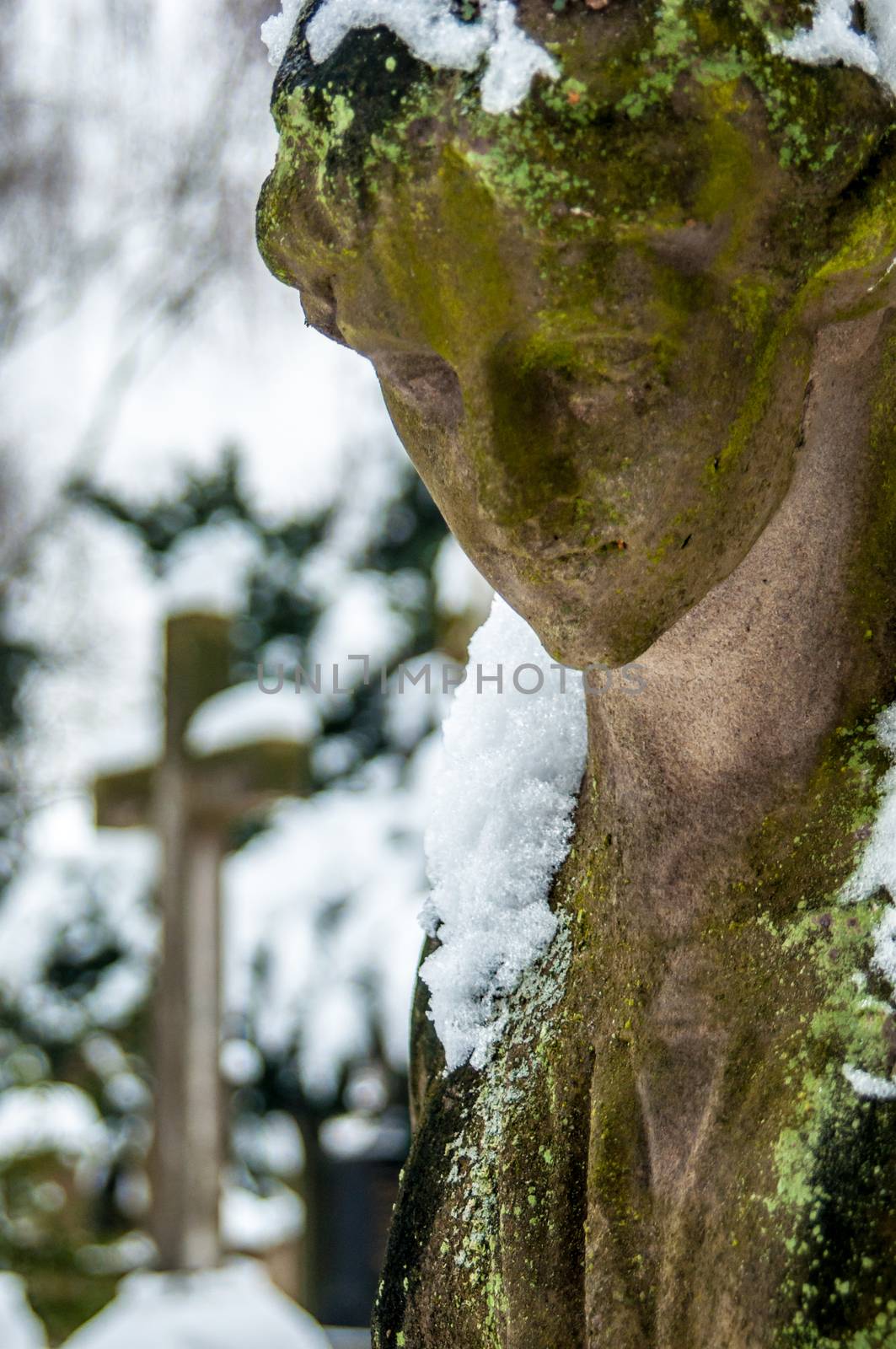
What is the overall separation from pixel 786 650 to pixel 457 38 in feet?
1.37

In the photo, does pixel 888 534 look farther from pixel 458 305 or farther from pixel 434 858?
pixel 434 858

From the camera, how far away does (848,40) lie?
0.84 meters

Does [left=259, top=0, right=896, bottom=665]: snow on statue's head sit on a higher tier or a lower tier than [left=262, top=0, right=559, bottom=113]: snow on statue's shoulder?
lower

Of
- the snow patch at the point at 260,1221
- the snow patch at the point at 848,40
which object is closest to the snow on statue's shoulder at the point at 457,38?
the snow patch at the point at 848,40

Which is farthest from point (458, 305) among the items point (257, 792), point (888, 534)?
point (257, 792)

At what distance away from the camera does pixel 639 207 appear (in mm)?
813

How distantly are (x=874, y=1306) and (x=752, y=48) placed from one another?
659 millimetres

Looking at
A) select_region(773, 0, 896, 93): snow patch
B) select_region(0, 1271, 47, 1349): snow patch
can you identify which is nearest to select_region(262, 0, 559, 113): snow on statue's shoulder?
select_region(773, 0, 896, 93): snow patch

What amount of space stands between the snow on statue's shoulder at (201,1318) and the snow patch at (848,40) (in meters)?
4.25

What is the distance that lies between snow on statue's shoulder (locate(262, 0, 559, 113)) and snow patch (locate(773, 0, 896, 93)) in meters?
0.14

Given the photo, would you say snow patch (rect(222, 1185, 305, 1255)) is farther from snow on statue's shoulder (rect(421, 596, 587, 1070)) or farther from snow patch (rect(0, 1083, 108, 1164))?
snow on statue's shoulder (rect(421, 596, 587, 1070))

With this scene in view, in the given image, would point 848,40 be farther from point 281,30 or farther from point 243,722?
point 243,722

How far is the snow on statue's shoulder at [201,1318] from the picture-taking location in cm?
442

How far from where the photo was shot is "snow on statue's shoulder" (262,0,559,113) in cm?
82
